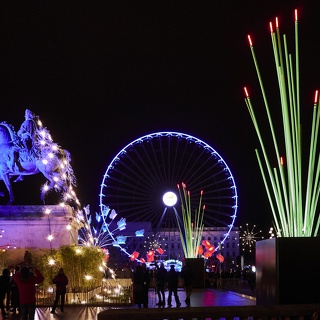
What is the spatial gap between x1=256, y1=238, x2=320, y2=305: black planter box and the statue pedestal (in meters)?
20.6

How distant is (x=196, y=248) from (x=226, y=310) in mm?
31412

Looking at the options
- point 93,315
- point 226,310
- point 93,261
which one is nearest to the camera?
point 226,310

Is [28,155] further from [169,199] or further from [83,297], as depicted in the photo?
[169,199]

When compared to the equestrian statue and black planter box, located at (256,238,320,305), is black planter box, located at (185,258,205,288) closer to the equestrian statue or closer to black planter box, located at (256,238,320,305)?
the equestrian statue

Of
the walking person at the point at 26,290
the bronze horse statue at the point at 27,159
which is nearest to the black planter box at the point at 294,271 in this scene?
the walking person at the point at 26,290

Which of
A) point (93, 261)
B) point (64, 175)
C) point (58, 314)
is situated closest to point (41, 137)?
point (64, 175)

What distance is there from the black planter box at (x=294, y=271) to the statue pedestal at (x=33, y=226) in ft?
67.6

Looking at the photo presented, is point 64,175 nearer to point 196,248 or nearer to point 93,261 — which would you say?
point 93,261

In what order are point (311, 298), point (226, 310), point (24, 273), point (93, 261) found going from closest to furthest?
point (226, 310)
point (311, 298)
point (24, 273)
point (93, 261)

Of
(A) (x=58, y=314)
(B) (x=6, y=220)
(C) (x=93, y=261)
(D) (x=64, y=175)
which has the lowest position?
(A) (x=58, y=314)

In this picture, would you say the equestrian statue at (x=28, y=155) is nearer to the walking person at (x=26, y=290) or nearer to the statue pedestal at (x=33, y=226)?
the statue pedestal at (x=33, y=226)

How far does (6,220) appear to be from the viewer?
31188mm

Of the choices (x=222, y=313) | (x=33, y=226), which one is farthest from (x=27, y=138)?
(x=222, y=313)

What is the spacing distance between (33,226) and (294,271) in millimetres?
21435
